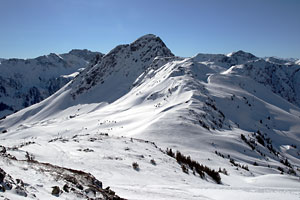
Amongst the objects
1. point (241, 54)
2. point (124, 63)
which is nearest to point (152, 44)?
point (124, 63)

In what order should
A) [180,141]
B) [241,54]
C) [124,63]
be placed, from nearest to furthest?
[180,141], [124,63], [241,54]

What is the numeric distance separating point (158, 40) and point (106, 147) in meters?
81.0

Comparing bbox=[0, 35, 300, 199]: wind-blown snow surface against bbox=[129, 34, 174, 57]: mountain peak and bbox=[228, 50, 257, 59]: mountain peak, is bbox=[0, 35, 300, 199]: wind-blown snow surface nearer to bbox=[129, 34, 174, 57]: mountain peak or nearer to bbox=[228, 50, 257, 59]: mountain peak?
bbox=[129, 34, 174, 57]: mountain peak

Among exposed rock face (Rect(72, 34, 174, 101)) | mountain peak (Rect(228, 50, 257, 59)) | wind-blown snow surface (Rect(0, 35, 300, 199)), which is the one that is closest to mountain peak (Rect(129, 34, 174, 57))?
exposed rock face (Rect(72, 34, 174, 101))

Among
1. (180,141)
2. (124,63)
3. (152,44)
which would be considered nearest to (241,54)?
(152,44)

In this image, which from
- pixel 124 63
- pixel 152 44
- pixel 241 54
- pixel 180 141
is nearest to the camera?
pixel 180 141

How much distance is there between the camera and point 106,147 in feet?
42.1

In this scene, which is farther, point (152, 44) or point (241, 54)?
point (241, 54)

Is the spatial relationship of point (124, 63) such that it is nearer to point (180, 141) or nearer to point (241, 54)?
point (180, 141)

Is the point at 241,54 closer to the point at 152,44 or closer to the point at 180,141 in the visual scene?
the point at 152,44

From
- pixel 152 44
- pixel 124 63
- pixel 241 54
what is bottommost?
pixel 124 63

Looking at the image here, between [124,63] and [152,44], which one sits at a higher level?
[152,44]

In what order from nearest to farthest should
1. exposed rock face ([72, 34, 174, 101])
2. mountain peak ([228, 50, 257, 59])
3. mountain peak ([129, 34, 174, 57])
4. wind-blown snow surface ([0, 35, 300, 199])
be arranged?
wind-blown snow surface ([0, 35, 300, 199])
exposed rock face ([72, 34, 174, 101])
mountain peak ([129, 34, 174, 57])
mountain peak ([228, 50, 257, 59])

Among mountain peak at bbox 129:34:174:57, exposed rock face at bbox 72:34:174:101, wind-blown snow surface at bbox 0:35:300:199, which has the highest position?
mountain peak at bbox 129:34:174:57
